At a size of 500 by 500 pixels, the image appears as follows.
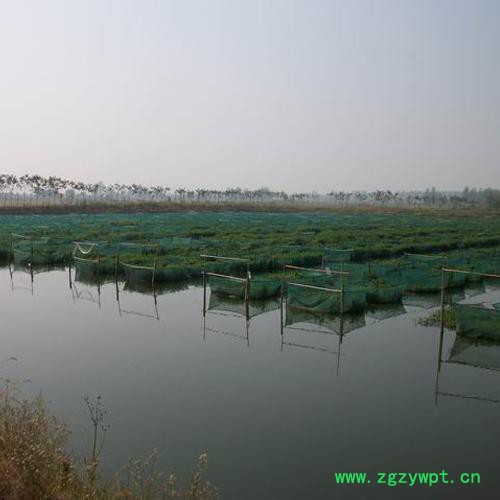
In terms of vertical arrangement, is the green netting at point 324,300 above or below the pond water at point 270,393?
above

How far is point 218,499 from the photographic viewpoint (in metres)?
→ 5.20

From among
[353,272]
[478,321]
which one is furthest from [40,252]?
[478,321]

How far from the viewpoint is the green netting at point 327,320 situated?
11500mm

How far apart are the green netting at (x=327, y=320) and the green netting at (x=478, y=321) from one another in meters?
2.31

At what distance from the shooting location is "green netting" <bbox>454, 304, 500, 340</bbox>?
9.94 meters

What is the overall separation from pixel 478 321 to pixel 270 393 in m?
4.74

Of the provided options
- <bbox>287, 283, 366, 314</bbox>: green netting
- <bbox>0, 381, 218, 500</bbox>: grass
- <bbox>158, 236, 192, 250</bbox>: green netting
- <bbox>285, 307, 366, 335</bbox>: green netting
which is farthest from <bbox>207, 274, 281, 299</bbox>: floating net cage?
<bbox>0, 381, 218, 500</bbox>: grass

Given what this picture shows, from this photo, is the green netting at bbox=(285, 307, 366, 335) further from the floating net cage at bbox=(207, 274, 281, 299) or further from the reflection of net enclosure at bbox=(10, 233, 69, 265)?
the reflection of net enclosure at bbox=(10, 233, 69, 265)

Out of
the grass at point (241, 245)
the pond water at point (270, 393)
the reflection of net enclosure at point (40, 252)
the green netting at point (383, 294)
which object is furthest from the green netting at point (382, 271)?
the reflection of net enclosure at point (40, 252)

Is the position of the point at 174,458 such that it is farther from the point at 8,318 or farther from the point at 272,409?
the point at 8,318

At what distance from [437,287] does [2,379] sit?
11692 millimetres

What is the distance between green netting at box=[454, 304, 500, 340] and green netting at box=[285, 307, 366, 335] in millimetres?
2313

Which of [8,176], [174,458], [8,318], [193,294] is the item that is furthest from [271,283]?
[8,176]

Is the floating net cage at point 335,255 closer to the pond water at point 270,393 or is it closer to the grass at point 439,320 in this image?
the pond water at point 270,393
